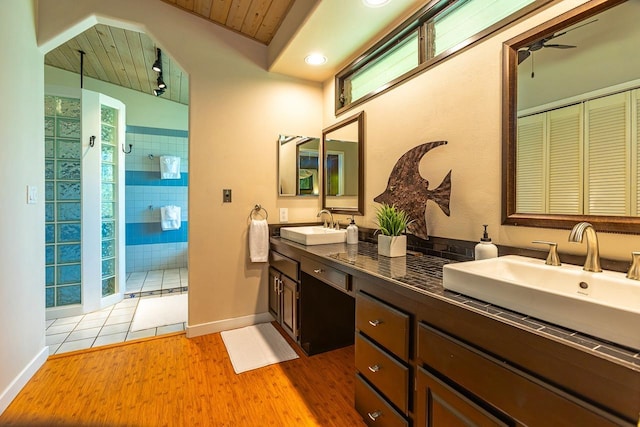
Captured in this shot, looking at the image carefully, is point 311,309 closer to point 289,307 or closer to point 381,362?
point 289,307

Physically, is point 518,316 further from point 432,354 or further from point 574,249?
point 574,249

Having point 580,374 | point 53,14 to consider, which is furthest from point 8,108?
point 580,374

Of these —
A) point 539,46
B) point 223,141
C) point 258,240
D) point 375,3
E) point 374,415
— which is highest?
point 375,3

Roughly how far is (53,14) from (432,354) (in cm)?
299

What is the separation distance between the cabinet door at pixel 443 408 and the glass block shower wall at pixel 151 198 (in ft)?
14.9

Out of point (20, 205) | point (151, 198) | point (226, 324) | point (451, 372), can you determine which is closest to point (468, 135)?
point (451, 372)

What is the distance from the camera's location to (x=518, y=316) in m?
0.80

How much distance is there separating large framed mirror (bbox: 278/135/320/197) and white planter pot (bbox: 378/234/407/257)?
1267 millimetres

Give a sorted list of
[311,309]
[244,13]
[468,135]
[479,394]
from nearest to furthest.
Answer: [479,394]
[468,135]
[311,309]
[244,13]

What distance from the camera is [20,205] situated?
1733 millimetres

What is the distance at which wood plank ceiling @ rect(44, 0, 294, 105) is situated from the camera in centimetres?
228

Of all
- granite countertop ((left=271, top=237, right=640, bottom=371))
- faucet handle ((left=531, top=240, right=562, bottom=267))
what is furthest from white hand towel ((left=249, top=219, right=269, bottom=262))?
faucet handle ((left=531, top=240, right=562, bottom=267))

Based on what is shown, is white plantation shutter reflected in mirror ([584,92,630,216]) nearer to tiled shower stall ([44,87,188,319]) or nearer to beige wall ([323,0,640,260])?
beige wall ([323,0,640,260])

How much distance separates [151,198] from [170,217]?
1.37 feet
